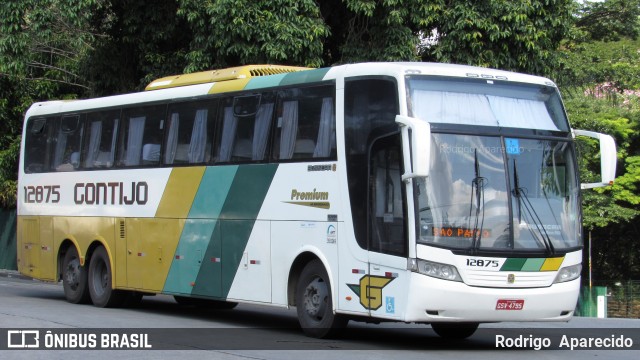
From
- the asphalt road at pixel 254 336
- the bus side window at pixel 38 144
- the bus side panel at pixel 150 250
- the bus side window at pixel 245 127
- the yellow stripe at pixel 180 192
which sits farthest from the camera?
the bus side window at pixel 38 144

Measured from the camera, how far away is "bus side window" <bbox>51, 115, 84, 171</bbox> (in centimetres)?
1936

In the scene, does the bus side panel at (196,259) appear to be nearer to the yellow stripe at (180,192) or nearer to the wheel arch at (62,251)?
the yellow stripe at (180,192)

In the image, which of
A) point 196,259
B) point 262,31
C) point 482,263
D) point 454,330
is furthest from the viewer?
point 262,31

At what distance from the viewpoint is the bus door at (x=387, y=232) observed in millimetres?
12156

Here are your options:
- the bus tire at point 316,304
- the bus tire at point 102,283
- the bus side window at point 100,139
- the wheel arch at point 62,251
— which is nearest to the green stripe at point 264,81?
the bus tire at point 316,304

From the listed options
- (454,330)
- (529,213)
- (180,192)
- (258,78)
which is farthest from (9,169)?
(529,213)

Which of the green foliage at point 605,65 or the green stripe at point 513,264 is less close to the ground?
the green foliage at point 605,65

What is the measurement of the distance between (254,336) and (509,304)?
3.63 metres

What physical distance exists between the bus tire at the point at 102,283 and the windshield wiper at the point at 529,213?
8.54 metres

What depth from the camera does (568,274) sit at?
12.6 metres

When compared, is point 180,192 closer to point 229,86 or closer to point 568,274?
point 229,86

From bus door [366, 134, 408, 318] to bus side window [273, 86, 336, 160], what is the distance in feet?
3.13

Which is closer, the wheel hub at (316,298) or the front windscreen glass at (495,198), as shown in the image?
the front windscreen glass at (495,198)

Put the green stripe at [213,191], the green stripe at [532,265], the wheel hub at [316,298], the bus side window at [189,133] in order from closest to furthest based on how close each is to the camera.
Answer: the green stripe at [532,265] < the wheel hub at [316,298] < the green stripe at [213,191] < the bus side window at [189,133]
